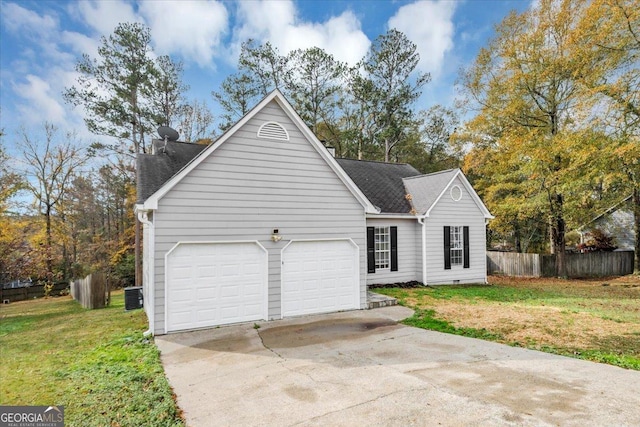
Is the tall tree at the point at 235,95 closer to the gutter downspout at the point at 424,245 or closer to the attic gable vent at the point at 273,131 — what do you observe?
the gutter downspout at the point at 424,245

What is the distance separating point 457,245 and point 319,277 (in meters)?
8.30

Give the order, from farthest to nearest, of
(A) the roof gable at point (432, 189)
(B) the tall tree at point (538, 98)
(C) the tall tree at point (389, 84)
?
1. (C) the tall tree at point (389, 84)
2. (B) the tall tree at point (538, 98)
3. (A) the roof gable at point (432, 189)

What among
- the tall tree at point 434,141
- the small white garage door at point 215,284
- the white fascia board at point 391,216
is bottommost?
the small white garage door at point 215,284

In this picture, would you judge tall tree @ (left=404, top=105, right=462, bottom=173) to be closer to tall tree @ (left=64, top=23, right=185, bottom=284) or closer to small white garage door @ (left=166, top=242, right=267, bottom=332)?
tall tree @ (left=64, top=23, right=185, bottom=284)

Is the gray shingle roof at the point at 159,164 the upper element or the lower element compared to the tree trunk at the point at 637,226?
upper

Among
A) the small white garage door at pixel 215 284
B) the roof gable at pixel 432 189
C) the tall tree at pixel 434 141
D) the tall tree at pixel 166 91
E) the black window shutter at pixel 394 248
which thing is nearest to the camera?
the small white garage door at pixel 215 284

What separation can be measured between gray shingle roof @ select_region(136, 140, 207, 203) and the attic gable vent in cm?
309

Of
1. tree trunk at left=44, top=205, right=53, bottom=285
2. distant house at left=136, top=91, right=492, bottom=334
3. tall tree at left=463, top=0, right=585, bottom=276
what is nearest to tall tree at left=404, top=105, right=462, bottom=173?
tall tree at left=463, top=0, right=585, bottom=276

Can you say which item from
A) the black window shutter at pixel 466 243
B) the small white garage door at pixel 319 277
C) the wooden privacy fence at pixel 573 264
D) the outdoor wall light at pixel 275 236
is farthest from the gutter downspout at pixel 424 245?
the wooden privacy fence at pixel 573 264

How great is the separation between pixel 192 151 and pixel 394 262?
8.92 meters

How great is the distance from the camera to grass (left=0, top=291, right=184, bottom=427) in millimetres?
4062

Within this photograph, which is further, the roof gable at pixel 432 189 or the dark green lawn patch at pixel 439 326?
the roof gable at pixel 432 189

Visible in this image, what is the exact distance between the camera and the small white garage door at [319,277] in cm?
879

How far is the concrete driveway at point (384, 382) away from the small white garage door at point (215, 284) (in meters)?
0.60
